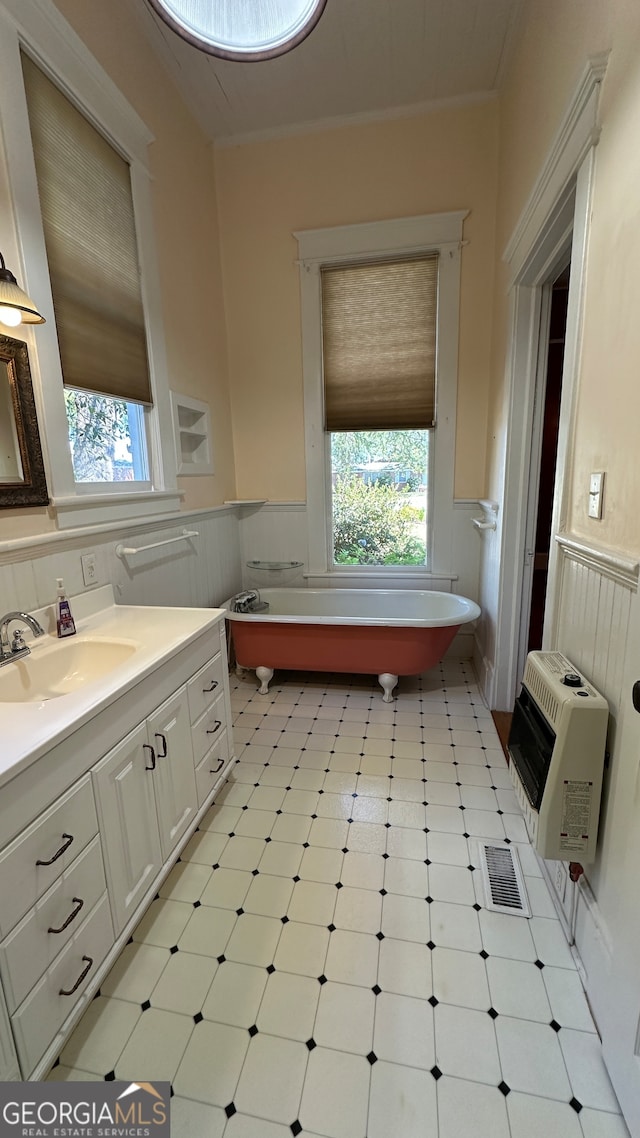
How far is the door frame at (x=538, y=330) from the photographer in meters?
1.34

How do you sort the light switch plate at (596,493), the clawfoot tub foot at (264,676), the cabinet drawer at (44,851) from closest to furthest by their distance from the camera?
the cabinet drawer at (44,851), the light switch plate at (596,493), the clawfoot tub foot at (264,676)

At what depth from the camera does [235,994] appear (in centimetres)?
→ 127

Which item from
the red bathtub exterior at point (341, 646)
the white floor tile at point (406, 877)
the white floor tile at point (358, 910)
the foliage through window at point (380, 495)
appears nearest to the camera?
the white floor tile at point (358, 910)

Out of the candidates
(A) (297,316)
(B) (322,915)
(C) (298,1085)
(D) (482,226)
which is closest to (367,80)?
(D) (482,226)

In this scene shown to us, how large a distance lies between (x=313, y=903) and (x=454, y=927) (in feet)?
1.47

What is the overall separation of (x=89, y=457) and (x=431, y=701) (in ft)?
7.36

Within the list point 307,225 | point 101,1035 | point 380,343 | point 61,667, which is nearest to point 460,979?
point 101,1035

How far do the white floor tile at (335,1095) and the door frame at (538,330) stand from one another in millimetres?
1311

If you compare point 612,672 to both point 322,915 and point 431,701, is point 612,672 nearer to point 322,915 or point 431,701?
point 322,915

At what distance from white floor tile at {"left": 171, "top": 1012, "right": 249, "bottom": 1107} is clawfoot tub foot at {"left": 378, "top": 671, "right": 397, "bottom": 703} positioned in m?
1.74

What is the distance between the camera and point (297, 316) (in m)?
3.15

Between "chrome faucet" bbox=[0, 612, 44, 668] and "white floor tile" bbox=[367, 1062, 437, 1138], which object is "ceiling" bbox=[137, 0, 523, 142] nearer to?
"chrome faucet" bbox=[0, 612, 44, 668]

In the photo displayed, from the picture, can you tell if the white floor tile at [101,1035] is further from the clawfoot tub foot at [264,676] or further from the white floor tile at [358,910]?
the clawfoot tub foot at [264,676]

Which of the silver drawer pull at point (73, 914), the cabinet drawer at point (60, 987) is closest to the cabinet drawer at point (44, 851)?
the silver drawer pull at point (73, 914)
